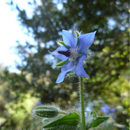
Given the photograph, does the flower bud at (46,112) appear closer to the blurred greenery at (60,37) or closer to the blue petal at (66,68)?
the blue petal at (66,68)

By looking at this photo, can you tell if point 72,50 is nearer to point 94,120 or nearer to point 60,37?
point 94,120

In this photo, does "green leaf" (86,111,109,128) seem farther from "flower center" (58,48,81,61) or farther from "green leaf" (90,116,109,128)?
"flower center" (58,48,81,61)

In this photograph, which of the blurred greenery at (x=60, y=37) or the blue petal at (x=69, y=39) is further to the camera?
the blurred greenery at (x=60, y=37)

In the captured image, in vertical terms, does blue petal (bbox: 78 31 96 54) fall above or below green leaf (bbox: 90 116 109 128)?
above

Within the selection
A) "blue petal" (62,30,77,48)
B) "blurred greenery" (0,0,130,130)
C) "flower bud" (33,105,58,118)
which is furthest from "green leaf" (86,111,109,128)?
"blurred greenery" (0,0,130,130)

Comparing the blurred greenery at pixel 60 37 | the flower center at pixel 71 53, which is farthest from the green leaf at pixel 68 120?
the blurred greenery at pixel 60 37

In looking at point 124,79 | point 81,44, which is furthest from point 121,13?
point 81,44
